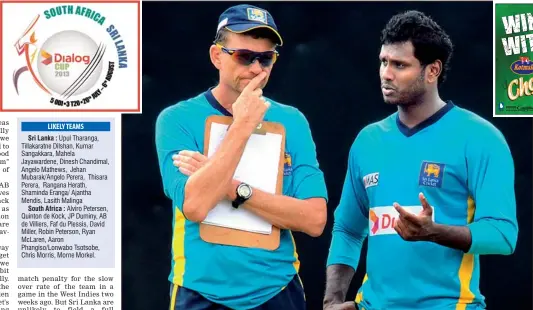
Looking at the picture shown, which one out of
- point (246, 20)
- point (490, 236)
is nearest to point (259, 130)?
point (246, 20)

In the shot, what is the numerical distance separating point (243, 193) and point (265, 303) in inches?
16.0

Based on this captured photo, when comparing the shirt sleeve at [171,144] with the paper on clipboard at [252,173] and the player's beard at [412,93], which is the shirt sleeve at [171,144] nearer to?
the paper on clipboard at [252,173]

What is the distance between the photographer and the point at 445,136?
120 inches

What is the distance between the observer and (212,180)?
Result: 2.95m

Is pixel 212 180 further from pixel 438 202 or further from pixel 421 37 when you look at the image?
pixel 421 37

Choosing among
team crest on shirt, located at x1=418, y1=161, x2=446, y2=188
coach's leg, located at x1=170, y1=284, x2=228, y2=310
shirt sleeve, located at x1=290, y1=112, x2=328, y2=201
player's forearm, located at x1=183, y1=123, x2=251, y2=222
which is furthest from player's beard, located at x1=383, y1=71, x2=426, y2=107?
coach's leg, located at x1=170, y1=284, x2=228, y2=310

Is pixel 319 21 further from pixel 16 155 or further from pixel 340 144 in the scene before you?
pixel 16 155

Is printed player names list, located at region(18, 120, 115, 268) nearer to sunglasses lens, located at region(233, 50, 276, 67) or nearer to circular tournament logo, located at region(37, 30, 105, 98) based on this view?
circular tournament logo, located at region(37, 30, 105, 98)

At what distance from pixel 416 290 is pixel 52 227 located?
187 cm

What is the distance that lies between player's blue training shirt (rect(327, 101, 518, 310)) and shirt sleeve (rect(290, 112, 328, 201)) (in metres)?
0.19

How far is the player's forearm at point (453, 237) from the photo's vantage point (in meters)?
2.82

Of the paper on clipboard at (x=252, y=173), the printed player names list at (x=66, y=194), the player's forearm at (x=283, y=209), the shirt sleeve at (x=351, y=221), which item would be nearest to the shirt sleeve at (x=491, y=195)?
the shirt sleeve at (x=351, y=221)

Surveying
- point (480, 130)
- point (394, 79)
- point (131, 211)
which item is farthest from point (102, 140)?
point (480, 130)

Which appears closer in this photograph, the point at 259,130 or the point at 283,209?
the point at 283,209
